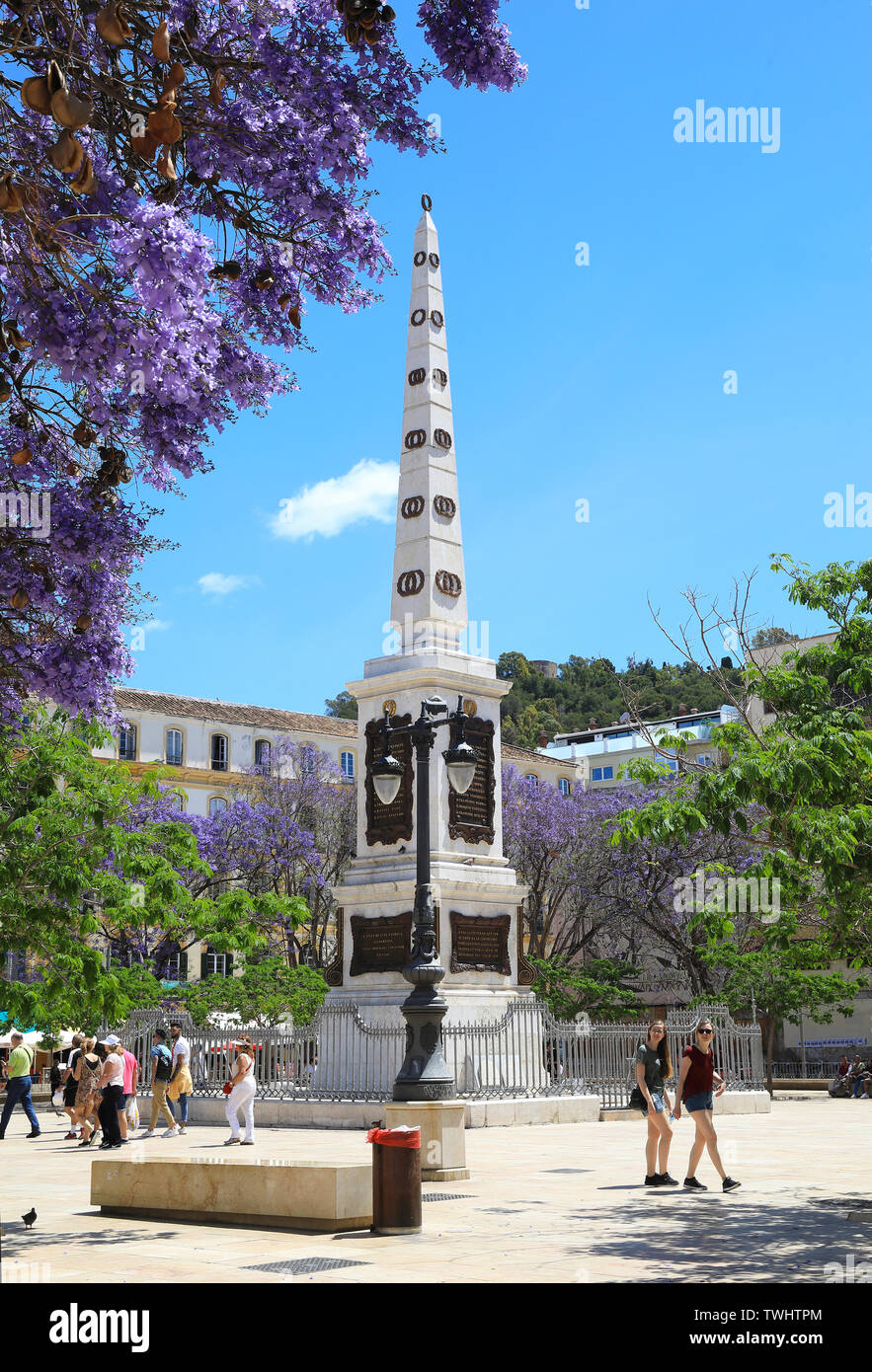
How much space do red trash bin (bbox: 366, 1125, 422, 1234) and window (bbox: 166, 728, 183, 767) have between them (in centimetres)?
5330

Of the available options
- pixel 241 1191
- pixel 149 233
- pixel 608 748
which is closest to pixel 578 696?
pixel 608 748

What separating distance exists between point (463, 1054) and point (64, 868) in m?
7.97

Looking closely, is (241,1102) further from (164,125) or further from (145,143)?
(164,125)

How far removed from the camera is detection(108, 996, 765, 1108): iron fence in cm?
2205

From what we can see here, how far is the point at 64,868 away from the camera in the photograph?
16625mm

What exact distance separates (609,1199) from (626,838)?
12.7 ft

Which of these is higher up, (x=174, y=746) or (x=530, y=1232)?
(x=174, y=746)

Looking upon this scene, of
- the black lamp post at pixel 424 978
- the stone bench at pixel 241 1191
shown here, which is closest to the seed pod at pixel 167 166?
the stone bench at pixel 241 1191

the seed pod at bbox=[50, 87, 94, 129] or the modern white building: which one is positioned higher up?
the modern white building

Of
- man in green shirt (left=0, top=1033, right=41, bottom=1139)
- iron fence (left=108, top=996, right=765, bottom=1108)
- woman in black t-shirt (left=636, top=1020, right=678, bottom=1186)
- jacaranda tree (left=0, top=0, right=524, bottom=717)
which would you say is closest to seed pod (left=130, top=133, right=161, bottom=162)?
jacaranda tree (left=0, top=0, right=524, bottom=717)

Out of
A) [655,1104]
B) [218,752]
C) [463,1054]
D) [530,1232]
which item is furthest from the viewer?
[218,752]

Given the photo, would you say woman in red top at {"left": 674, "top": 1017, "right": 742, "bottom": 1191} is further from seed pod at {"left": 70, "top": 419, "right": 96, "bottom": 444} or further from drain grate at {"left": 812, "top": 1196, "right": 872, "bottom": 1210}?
seed pod at {"left": 70, "top": 419, "right": 96, "bottom": 444}

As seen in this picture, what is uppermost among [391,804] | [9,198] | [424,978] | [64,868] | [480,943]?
[9,198]
